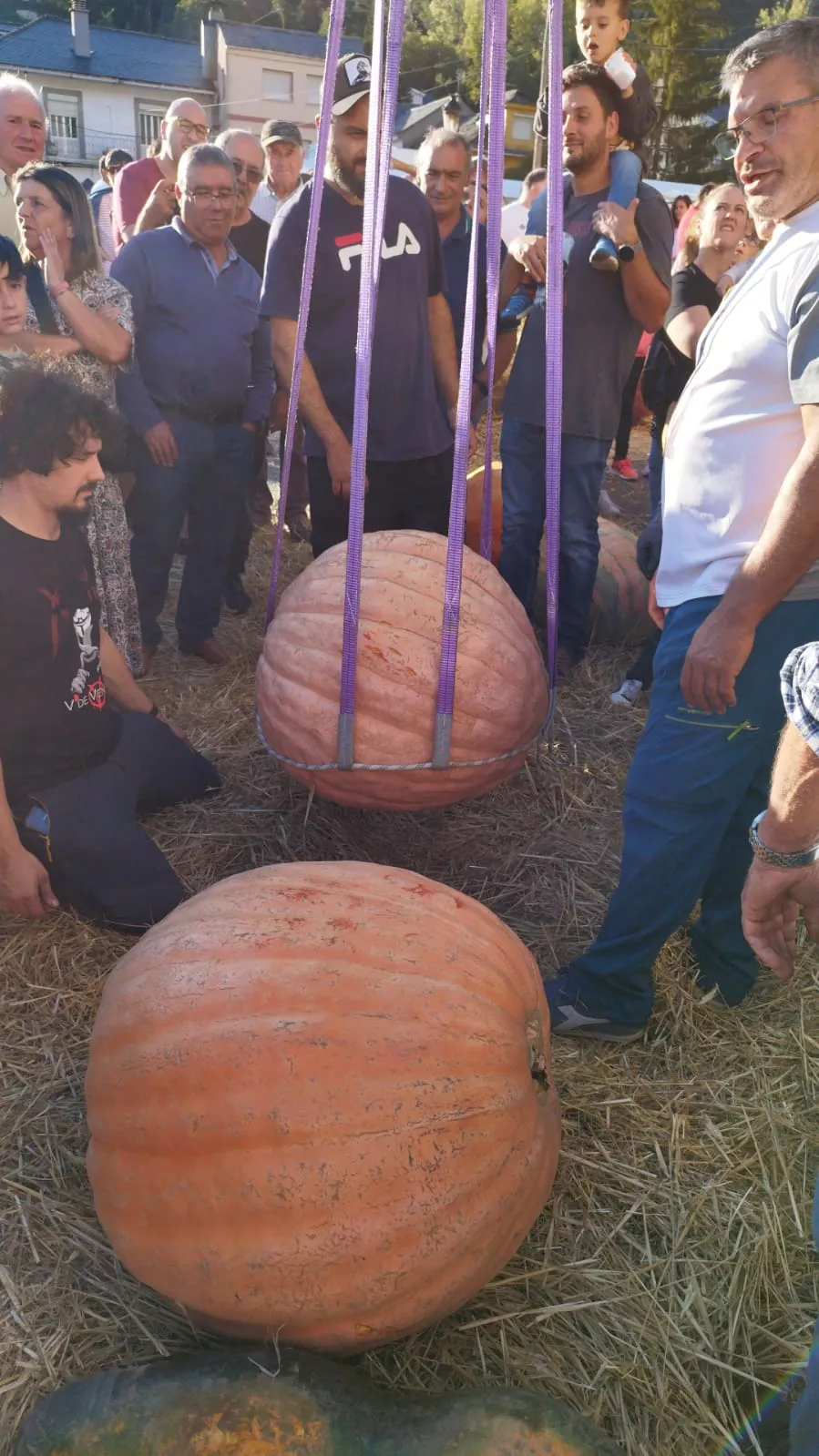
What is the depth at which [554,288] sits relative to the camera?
7.44 ft

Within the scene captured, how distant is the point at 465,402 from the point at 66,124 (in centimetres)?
4702

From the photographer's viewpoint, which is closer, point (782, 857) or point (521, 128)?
point (782, 857)

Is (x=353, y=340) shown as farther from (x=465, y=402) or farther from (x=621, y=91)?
(x=465, y=402)

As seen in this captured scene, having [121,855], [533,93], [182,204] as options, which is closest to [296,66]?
[533,93]

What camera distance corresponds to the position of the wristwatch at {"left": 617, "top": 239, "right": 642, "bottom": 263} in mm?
3533

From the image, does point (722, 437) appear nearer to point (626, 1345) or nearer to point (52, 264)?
point (626, 1345)

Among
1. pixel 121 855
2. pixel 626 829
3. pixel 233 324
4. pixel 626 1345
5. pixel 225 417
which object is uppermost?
pixel 233 324

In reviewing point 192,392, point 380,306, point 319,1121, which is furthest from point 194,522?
point 319,1121

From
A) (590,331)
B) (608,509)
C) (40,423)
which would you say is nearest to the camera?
(40,423)

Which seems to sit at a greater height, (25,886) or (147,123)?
(147,123)

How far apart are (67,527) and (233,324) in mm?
1844

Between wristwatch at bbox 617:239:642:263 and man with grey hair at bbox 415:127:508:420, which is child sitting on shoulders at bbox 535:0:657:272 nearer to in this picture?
wristwatch at bbox 617:239:642:263

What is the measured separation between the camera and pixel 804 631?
1.99 m

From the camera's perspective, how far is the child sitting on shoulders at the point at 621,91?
359cm
